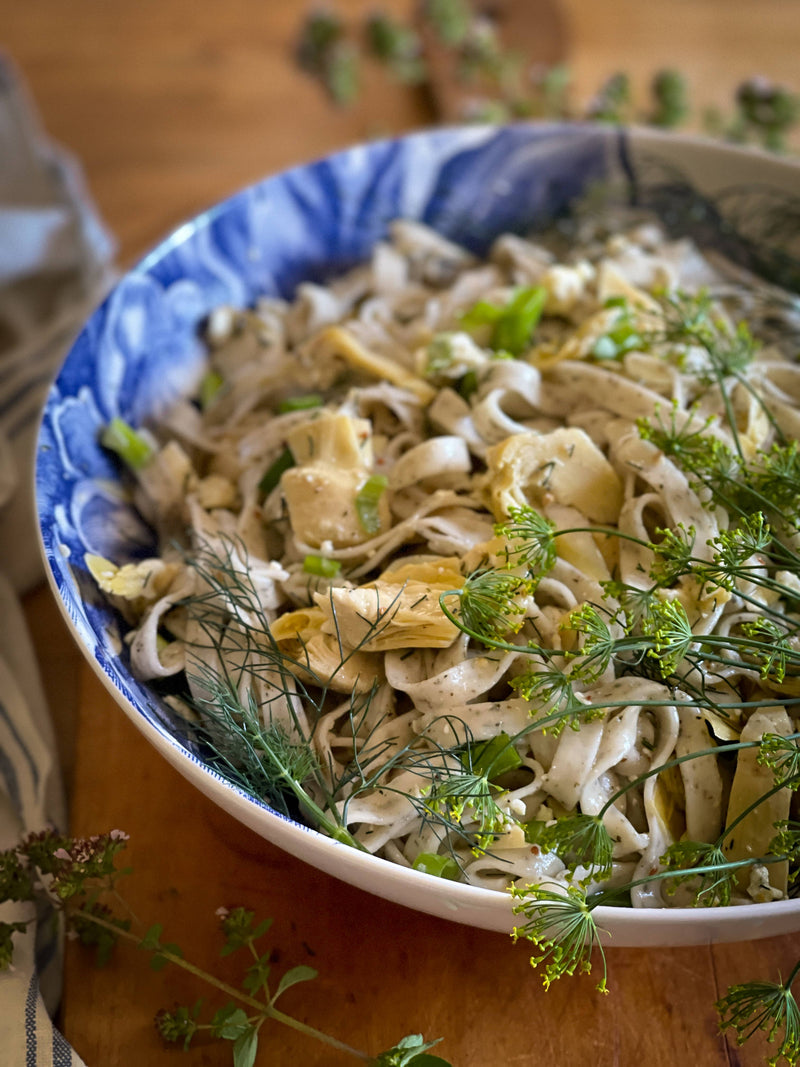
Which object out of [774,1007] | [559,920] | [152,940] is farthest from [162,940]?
[774,1007]

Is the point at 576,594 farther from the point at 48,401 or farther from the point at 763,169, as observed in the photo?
the point at 763,169

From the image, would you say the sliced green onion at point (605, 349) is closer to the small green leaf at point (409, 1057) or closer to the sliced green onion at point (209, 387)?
the sliced green onion at point (209, 387)

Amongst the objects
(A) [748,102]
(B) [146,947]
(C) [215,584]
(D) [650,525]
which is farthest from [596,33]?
(B) [146,947]

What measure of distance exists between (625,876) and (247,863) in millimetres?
647

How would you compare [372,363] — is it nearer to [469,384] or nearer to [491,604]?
[469,384]

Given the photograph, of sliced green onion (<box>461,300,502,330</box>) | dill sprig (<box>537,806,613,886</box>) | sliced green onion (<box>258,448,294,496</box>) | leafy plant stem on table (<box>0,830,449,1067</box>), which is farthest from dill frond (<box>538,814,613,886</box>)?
sliced green onion (<box>461,300,502,330</box>)

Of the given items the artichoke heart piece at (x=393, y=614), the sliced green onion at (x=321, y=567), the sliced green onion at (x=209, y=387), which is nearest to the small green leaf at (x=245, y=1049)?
the artichoke heart piece at (x=393, y=614)

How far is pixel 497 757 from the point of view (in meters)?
1.34

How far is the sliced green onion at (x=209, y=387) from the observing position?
213 centimetres

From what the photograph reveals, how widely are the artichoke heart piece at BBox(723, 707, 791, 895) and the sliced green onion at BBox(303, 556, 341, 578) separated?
0.72m

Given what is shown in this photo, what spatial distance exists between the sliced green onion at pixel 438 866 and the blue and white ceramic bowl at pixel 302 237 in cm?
40

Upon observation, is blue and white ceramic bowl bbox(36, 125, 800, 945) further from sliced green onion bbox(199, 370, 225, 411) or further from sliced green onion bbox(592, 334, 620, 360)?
sliced green onion bbox(592, 334, 620, 360)

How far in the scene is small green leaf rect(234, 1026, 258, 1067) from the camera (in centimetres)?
129

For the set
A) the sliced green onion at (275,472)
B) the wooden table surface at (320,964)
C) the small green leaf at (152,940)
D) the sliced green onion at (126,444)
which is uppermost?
the sliced green onion at (126,444)
